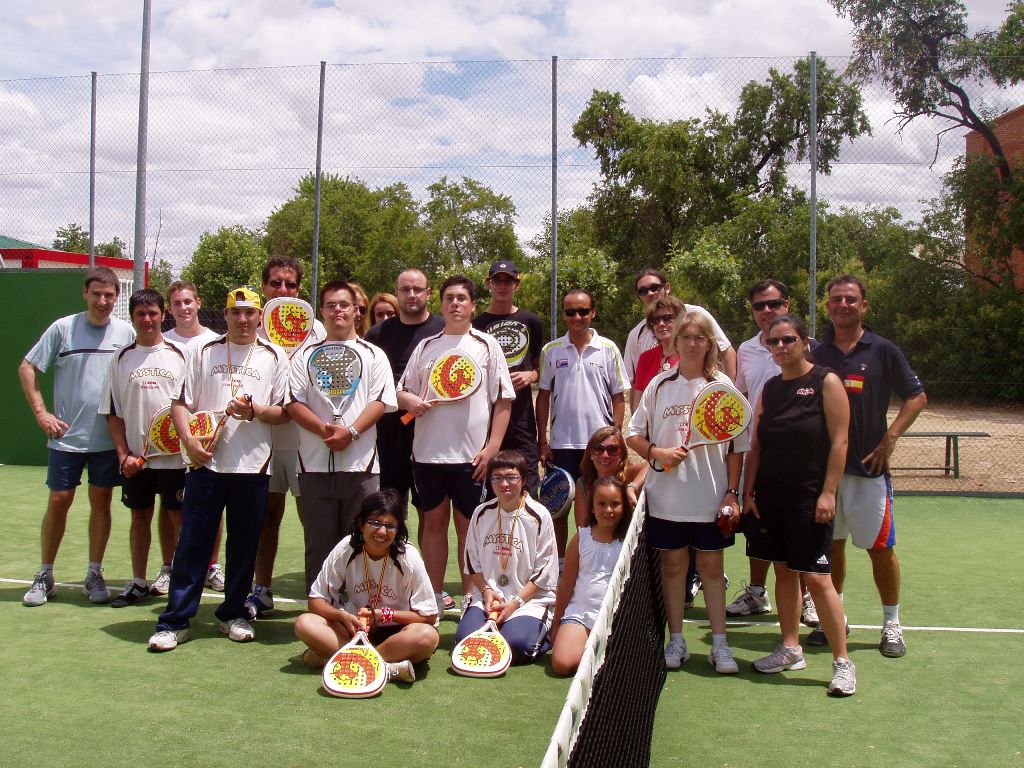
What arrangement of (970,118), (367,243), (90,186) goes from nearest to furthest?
(90,186)
(970,118)
(367,243)

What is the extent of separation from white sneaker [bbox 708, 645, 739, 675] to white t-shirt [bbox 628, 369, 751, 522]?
0.60 m

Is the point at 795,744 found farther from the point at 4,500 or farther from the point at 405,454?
the point at 4,500

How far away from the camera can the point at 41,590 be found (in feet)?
18.3

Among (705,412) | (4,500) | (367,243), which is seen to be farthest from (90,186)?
(367,243)

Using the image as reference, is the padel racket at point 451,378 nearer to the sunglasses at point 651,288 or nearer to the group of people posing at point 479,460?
the group of people posing at point 479,460

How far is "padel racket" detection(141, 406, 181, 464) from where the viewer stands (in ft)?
17.9

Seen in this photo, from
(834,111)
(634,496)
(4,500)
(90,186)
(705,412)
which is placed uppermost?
(834,111)

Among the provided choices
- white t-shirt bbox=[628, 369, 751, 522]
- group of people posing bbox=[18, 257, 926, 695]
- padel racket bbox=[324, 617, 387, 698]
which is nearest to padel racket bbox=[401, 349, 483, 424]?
group of people posing bbox=[18, 257, 926, 695]

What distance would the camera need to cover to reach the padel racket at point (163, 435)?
5441 millimetres

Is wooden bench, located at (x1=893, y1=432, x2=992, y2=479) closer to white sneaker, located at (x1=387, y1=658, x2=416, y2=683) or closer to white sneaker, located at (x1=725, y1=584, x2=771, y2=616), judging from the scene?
white sneaker, located at (x1=725, y1=584, x2=771, y2=616)

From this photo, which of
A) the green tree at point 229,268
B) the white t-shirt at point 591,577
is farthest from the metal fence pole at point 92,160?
the green tree at point 229,268

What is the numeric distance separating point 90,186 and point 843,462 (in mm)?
8851

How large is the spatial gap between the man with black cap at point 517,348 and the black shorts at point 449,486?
536mm

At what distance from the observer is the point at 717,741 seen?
3734 mm
